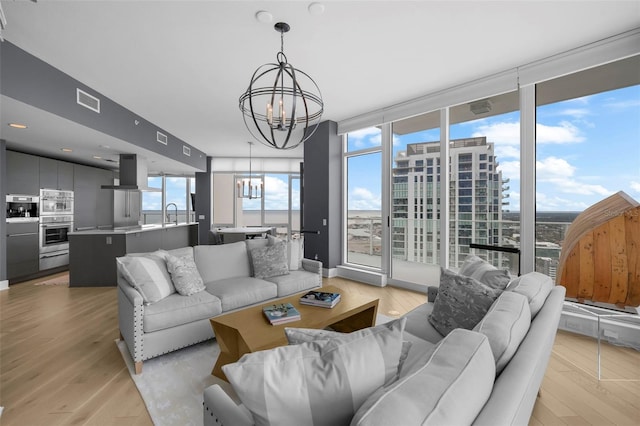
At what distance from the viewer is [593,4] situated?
2.31 metres

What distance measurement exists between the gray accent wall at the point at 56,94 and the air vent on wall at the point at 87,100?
1.8 inches

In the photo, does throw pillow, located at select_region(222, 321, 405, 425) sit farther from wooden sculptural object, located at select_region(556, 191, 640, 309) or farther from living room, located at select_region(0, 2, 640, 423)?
wooden sculptural object, located at select_region(556, 191, 640, 309)

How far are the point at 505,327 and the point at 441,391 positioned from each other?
22.6 inches

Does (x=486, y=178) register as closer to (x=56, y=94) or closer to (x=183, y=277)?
(x=183, y=277)

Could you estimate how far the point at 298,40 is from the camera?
272cm

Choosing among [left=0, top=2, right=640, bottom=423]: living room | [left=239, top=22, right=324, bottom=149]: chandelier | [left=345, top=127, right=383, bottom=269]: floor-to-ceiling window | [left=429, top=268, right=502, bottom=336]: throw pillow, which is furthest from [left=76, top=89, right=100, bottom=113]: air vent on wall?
[left=429, top=268, right=502, bottom=336]: throw pillow

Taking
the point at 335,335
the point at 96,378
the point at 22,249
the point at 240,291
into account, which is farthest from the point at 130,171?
the point at 335,335

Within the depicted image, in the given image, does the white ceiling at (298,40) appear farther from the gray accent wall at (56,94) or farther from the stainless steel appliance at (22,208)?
the stainless steel appliance at (22,208)

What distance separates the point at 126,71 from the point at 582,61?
4.91m

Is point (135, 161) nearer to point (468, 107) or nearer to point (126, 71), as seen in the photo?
point (126, 71)

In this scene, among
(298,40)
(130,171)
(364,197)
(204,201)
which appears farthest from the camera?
(204,201)

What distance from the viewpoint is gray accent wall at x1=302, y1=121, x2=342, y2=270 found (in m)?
5.33

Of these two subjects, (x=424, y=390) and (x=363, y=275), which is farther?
(x=363, y=275)

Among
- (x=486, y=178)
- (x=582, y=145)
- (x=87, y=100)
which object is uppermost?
(x=87, y=100)
